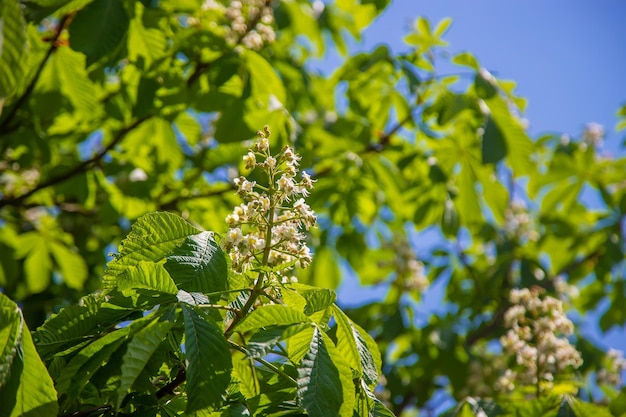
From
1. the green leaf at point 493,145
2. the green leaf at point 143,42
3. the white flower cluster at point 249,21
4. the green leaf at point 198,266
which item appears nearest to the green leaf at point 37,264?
the green leaf at point 143,42

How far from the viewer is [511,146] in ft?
9.71

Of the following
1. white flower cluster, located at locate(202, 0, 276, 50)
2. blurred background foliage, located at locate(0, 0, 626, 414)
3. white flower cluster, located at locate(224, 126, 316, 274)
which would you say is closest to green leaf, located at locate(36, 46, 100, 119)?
blurred background foliage, located at locate(0, 0, 626, 414)

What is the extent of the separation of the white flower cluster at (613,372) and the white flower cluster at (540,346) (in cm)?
97

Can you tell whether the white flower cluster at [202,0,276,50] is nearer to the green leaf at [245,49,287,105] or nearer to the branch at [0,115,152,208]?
the green leaf at [245,49,287,105]

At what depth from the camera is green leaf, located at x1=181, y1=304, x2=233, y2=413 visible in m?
1.16

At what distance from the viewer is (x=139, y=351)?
115cm

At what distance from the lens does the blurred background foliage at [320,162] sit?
274cm

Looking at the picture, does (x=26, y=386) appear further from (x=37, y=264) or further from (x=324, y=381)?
(x=37, y=264)

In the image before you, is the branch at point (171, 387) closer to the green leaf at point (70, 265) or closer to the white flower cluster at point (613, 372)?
the green leaf at point (70, 265)

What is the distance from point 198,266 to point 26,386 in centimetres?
37

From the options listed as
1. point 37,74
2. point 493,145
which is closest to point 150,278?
point 37,74

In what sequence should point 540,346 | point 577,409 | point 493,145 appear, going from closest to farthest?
point 577,409
point 540,346
point 493,145

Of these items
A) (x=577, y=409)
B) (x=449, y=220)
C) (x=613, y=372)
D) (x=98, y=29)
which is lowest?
(x=613, y=372)

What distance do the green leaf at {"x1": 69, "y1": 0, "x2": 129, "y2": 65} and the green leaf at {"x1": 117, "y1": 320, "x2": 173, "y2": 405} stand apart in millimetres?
1299
